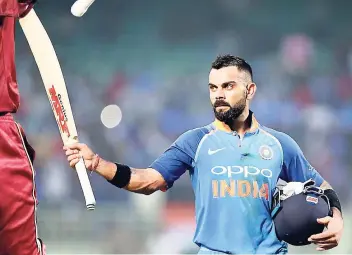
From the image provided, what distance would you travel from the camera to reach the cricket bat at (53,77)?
2.67 m

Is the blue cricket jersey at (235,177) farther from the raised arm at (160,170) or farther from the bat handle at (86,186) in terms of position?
the bat handle at (86,186)

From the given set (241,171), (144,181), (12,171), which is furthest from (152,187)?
(12,171)

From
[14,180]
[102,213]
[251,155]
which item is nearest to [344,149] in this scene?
[102,213]

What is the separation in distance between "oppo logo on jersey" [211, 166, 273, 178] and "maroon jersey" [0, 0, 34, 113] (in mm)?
1269

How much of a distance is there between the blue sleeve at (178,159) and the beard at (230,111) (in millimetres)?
132

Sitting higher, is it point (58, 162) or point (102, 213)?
point (58, 162)

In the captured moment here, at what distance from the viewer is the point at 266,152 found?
3.52 m

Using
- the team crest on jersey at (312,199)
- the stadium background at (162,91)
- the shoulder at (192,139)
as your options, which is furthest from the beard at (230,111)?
the stadium background at (162,91)

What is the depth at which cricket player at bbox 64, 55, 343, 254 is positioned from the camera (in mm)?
3373

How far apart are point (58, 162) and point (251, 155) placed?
Result: 4.33 metres

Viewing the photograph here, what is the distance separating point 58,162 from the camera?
7566mm

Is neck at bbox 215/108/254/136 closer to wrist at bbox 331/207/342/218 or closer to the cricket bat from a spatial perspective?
wrist at bbox 331/207/342/218

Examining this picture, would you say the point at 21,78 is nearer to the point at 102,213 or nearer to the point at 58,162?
the point at 58,162

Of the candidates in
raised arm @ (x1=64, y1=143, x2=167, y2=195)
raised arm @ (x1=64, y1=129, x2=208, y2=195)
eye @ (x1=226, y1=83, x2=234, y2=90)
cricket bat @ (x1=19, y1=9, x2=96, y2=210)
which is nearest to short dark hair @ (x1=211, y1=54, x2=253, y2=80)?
eye @ (x1=226, y1=83, x2=234, y2=90)
